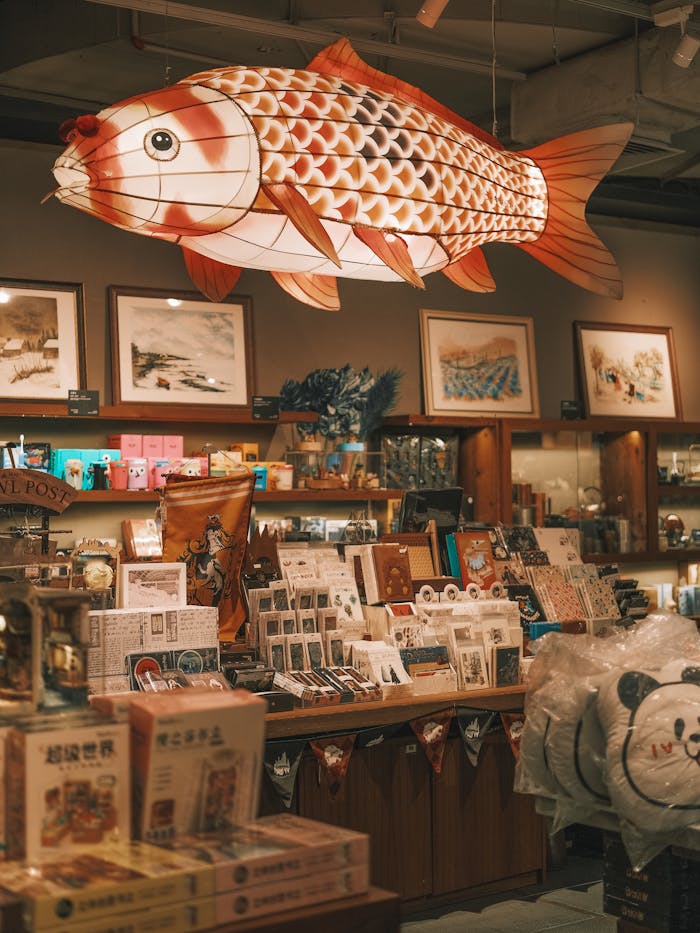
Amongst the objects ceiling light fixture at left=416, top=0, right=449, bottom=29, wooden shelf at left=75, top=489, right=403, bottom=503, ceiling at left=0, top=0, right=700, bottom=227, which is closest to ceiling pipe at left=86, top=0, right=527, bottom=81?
ceiling at left=0, top=0, right=700, bottom=227

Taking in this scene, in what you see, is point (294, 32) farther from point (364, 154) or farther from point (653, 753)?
point (653, 753)

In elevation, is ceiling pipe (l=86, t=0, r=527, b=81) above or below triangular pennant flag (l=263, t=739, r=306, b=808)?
above

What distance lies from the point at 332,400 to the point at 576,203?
304 centimetres

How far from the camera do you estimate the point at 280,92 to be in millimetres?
3359

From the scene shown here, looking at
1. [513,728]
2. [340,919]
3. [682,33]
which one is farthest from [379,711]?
[682,33]

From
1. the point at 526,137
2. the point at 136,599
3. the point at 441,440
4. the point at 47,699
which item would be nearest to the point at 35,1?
the point at 526,137

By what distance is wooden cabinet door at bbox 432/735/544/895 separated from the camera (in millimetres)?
4605

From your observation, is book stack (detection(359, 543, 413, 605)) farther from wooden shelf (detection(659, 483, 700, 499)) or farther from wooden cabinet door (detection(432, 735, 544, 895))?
wooden shelf (detection(659, 483, 700, 499))

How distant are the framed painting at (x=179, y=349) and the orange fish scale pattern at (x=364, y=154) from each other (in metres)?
3.04

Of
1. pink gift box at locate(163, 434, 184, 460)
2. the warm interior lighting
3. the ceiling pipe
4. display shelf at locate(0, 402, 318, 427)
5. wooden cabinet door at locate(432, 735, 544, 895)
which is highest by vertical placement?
the ceiling pipe

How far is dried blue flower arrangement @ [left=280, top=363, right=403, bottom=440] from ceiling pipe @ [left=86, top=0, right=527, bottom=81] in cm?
184

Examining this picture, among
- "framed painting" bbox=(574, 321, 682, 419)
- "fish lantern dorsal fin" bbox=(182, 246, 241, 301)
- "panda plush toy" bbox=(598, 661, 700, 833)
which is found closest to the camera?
"panda plush toy" bbox=(598, 661, 700, 833)

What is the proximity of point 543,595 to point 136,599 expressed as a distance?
6.63ft

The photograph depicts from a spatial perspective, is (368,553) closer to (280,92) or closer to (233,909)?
(280,92)
